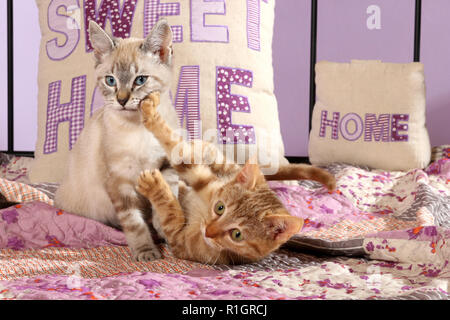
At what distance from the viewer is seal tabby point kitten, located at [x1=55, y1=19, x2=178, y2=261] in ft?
2.32

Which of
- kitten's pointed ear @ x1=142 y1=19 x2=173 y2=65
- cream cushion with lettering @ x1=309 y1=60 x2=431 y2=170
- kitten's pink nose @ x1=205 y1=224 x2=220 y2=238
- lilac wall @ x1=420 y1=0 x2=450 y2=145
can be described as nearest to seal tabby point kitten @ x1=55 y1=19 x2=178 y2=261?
kitten's pointed ear @ x1=142 y1=19 x2=173 y2=65

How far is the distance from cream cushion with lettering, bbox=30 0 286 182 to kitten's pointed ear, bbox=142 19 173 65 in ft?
0.69

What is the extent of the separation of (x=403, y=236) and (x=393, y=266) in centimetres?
6

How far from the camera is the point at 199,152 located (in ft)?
2.64

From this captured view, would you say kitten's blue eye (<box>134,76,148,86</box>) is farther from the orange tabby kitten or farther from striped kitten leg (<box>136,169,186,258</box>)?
striped kitten leg (<box>136,169,186,258</box>)

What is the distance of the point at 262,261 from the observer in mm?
699

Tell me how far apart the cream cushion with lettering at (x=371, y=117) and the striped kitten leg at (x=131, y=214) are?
1.05 meters

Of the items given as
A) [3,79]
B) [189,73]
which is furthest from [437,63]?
[3,79]

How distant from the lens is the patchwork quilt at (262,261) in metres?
0.51

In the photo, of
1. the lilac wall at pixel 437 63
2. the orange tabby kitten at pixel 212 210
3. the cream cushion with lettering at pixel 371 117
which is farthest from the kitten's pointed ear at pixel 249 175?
the lilac wall at pixel 437 63

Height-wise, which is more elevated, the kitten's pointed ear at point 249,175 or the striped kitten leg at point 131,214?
the kitten's pointed ear at point 249,175

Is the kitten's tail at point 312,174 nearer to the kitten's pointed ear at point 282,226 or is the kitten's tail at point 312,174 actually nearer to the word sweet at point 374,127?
the kitten's pointed ear at point 282,226

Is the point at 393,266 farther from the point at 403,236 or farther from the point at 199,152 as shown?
the point at 199,152
